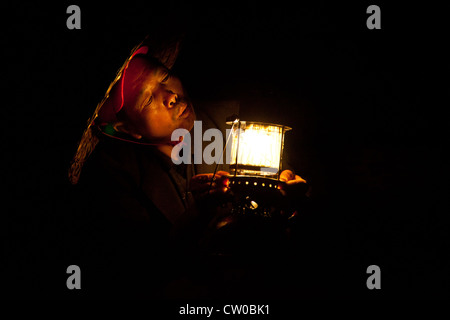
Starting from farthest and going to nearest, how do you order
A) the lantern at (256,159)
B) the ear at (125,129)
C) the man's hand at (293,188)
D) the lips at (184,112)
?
the lips at (184,112)
the ear at (125,129)
the man's hand at (293,188)
the lantern at (256,159)

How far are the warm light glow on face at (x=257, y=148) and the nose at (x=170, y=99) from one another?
2.81 feet

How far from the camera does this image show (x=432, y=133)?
11.5ft

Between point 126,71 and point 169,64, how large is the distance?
402 mm

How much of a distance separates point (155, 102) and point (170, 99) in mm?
138

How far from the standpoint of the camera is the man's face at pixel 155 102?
2840mm

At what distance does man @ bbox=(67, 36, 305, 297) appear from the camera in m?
2.79

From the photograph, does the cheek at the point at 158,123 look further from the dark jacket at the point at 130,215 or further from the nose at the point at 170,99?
the dark jacket at the point at 130,215

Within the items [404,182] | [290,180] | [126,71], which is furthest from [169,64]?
[404,182]

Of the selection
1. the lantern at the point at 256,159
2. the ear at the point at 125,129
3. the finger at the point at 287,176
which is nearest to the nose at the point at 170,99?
the ear at the point at 125,129

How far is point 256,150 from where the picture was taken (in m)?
2.46

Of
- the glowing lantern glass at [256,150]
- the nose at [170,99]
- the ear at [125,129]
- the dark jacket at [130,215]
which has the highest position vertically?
the nose at [170,99]

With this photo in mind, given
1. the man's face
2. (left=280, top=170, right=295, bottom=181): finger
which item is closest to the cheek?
the man's face

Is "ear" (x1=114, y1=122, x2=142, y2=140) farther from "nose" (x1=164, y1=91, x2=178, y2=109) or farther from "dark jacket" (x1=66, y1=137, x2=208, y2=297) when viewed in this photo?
"nose" (x1=164, y1=91, x2=178, y2=109)

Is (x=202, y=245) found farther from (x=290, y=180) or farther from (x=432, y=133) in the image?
(x=432, y=133)
